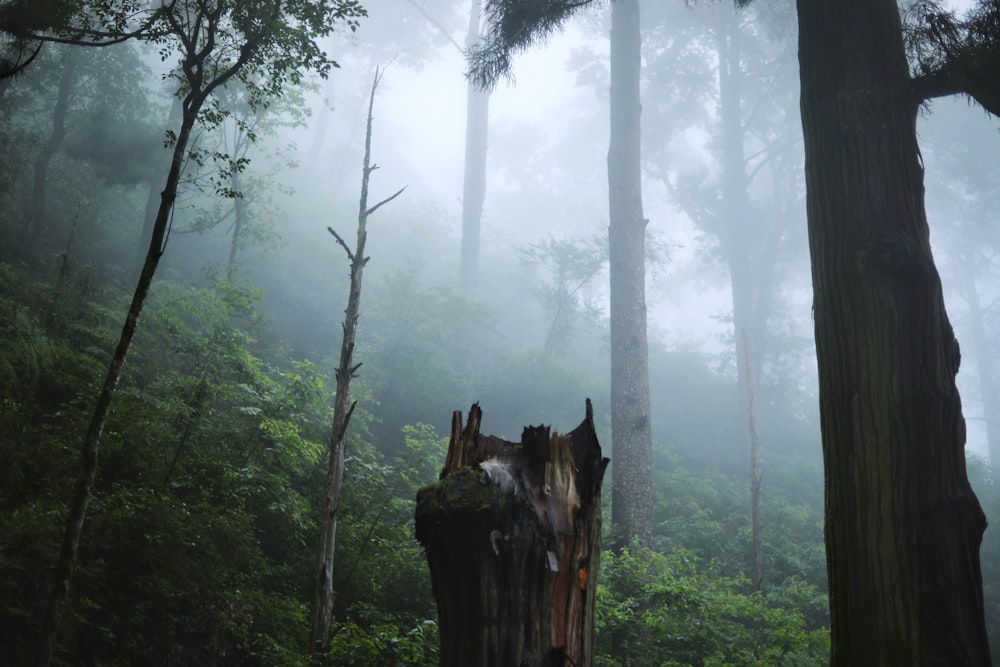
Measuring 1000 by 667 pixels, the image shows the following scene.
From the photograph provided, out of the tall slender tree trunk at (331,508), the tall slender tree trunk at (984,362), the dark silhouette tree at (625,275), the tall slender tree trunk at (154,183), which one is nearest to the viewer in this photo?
the tall slender tree trunk at (331,508)

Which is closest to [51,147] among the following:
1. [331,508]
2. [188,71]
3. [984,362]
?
[188,71]

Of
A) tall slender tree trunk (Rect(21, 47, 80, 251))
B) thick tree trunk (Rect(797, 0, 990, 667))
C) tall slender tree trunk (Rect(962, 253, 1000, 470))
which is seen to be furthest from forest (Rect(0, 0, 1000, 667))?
tall slender tree trunk (Rect(962, 253, 1000, 470))

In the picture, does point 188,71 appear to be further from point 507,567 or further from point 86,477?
point 507,567

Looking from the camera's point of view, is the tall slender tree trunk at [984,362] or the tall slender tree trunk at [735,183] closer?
the tall slender tree trunk at [735,183]

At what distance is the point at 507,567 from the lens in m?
1.75

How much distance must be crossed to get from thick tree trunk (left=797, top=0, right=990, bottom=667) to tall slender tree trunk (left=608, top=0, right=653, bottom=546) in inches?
284

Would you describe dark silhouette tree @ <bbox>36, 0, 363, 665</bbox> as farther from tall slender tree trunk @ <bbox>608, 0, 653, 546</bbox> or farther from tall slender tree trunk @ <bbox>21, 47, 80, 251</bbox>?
tall slender tree trunk @ <bbox>21, 47, 80, 251</bbox>

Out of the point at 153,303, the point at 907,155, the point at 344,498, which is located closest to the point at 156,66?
the point at 153,303

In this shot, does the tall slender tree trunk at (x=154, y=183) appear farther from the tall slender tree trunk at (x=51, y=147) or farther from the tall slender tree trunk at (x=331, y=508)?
the tall slender tree trunk at (x=331, y=508)

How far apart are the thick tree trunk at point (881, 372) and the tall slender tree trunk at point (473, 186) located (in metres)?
18.3

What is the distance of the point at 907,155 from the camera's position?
3551mm

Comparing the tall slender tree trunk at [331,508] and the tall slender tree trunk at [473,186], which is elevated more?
the tall slender tree trunk at [473,186]

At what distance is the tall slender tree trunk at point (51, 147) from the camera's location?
1409cm

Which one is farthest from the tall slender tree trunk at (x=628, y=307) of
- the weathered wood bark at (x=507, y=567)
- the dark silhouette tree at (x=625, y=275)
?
the weathered wood bark at (x=507, y=567)
